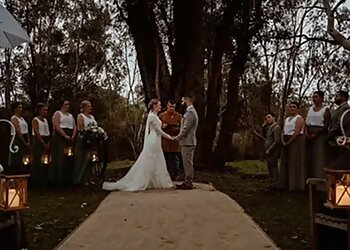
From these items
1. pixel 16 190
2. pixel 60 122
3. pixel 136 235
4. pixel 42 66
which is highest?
pixel 42 66

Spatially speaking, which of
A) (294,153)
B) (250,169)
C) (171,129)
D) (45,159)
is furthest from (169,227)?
(250,169)

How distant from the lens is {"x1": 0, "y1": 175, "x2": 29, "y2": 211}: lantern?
5.09 m

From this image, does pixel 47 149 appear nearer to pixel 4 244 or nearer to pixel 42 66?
pixel 4 244

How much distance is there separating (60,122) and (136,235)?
576 cm

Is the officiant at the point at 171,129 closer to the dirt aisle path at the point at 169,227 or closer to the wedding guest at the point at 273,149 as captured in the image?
the wedding guest at the point at 273,149

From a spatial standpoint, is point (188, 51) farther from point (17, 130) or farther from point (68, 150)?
point (17, 130)

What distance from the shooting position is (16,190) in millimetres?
5191

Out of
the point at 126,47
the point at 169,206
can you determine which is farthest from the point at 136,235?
the point at 126,47

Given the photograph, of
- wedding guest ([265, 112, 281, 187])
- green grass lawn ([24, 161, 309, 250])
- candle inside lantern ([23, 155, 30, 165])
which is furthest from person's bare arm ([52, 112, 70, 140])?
wedding guest ([265, 112, 281, 187])

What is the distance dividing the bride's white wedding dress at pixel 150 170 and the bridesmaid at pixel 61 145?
787mm

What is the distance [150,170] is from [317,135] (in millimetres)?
3153

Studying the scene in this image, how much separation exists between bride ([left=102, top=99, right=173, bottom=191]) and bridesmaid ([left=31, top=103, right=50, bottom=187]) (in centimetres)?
113

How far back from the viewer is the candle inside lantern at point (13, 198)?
16.8 ft

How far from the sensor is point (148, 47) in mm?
17141
